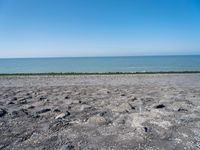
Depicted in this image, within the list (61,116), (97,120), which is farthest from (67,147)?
(61,116)

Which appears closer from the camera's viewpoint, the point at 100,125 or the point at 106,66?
the point at 100,125

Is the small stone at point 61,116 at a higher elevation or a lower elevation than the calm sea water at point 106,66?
higher

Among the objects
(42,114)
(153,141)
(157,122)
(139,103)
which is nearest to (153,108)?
(139,103)

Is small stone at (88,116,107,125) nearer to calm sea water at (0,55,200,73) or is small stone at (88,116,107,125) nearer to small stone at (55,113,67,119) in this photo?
small stone at (55,113,67,119)

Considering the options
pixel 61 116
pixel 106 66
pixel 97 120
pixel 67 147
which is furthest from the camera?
pixel 106 66

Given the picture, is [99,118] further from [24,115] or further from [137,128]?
[24,115]

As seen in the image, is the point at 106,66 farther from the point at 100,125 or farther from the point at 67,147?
the point at 67,147

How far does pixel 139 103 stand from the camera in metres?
6.07

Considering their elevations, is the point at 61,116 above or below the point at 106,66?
above

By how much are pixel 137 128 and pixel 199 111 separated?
251 centimetres

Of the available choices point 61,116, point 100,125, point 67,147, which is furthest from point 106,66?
point 67,147

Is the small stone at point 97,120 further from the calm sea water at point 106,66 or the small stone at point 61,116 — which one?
the calm sea water at point 106,66

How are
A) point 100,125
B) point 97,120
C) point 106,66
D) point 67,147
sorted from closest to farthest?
point 67,147, point 100,125, point 97,120, point 106,66

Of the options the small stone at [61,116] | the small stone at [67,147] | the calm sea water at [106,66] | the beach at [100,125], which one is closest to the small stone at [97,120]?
the beach at [100,125]
